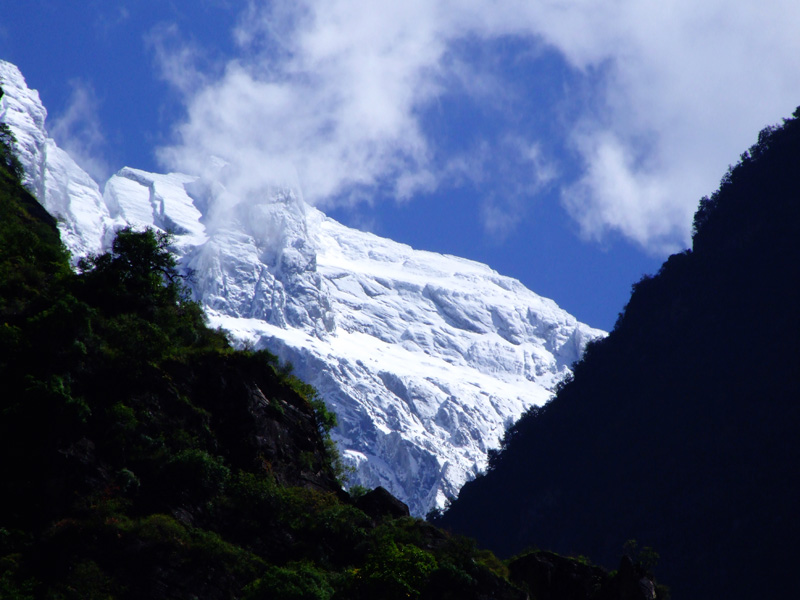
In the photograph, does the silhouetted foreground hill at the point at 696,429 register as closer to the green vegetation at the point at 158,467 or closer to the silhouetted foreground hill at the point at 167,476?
the silhouetted foreground hill at the point at 167,476

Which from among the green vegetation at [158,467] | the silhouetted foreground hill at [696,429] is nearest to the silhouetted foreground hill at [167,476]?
the green vegetation at [158,467]

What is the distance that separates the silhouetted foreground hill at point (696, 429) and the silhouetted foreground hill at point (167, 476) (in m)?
59.9

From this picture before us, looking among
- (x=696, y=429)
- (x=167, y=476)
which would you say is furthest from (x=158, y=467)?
(x=696, y=429)

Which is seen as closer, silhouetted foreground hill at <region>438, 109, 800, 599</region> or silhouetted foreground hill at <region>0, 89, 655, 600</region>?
silhouetted foreground hill at <region>0, 89, 655, 600</region>

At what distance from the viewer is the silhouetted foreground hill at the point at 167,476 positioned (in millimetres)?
30938

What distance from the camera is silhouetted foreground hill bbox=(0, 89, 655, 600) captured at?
30.9m

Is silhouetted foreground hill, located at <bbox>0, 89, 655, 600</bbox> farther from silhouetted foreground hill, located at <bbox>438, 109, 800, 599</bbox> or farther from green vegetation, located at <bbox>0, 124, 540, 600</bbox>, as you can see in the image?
silhouetted foreground hill, located at <bbox>438, 109, 800, 599</bbox>

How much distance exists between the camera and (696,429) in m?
109

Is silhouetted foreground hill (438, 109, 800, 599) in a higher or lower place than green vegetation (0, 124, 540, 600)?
higher

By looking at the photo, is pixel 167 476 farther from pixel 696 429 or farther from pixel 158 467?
pixel 696 429

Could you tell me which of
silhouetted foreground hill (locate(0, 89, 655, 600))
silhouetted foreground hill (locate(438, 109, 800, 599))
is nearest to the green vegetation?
silhouetted foreground hill (locate(0, 89, 655, 600))

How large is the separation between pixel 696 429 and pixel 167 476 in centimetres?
9002

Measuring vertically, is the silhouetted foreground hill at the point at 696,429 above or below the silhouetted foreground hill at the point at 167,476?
above

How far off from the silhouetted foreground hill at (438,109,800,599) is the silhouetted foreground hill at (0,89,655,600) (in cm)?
5988
